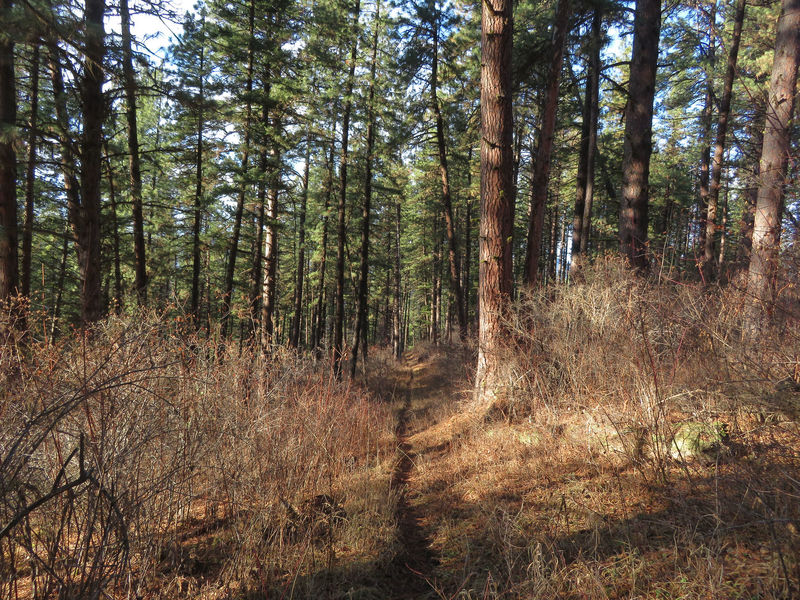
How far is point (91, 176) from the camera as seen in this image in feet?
19.0

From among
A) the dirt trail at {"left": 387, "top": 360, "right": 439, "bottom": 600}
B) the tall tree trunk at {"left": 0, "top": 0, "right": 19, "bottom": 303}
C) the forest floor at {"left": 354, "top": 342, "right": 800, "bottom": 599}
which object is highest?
the tall tree trunk at {"left": 0, "top": 0, "right": 19, "bottom": 303}

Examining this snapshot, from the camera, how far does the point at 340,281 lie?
44.4 ft

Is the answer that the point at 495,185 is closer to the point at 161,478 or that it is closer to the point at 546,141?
the point at 546,141

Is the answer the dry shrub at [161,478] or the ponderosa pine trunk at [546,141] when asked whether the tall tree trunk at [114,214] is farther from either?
the ponderosa pine trunk at [546,141]

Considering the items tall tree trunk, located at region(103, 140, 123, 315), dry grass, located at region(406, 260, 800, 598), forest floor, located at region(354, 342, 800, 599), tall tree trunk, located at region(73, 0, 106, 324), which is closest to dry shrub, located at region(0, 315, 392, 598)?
forest floor, located at region(354, 342, 800, 599)

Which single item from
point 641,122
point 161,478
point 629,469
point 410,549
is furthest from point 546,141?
point 161,478

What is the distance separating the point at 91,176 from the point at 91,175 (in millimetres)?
15

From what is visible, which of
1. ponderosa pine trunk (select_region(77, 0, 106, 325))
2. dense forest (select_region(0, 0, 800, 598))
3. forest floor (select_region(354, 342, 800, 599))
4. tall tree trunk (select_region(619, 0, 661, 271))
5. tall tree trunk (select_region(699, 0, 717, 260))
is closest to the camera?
forest floor (select_region(354, 342, 800, 599))

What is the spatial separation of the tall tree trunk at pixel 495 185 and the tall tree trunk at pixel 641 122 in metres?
2.77

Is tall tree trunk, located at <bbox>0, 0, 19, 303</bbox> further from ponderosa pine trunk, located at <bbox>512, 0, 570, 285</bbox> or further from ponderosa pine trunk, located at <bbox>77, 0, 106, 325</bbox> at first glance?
ponderosa pine trunk, located at <bbox>512, 0, 570, 285</bbox>

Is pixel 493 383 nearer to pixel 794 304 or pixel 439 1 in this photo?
pixel 794 304

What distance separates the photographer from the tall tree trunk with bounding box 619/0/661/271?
719 centimetres

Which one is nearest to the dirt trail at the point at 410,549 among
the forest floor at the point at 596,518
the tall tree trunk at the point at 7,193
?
the forest floor at the point at 596,518

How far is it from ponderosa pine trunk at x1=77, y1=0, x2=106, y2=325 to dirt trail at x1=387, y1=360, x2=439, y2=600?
5047mm
